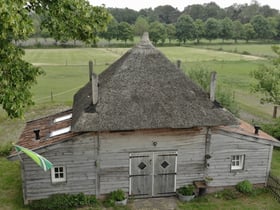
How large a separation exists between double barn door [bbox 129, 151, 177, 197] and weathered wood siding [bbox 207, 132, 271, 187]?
1.68m

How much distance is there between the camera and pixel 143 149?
12000 millimetres

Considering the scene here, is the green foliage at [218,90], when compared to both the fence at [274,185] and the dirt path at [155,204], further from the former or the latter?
the dirt path at [155,204]

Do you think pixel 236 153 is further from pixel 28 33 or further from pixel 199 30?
pixel 199 30

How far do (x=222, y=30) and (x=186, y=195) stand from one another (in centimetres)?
10590

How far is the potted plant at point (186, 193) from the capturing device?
1238 cm

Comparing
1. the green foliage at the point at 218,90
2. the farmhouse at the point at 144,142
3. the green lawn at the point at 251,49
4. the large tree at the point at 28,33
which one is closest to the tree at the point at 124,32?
the green lawn at the point at 251,49

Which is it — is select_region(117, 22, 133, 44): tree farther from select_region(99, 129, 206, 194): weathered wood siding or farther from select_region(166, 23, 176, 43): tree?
select_region(99, 129, 206, 194): weathered wood siding

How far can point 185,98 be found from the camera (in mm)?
12250

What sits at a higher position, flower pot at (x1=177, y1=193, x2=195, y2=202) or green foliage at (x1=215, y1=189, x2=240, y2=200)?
flower pot at (x1=177, y1=193, x2=195, y2=202)

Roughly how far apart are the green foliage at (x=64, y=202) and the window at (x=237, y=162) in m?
6.02

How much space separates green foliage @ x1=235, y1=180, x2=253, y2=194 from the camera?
13.0 m

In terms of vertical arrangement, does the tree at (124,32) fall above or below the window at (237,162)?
above

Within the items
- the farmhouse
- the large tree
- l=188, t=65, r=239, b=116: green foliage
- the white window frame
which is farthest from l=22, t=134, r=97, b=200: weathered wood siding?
l=188, t=65, r=239, b=116: green foliage

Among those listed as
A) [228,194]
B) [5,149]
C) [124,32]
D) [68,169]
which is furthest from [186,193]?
[124,32]
